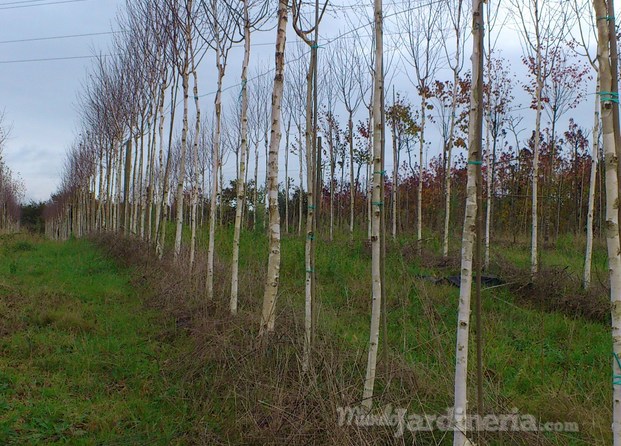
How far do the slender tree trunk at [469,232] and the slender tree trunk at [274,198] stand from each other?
2.34m

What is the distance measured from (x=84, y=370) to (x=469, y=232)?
4.19 m

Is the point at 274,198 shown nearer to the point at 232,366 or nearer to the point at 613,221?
the point at 232,366

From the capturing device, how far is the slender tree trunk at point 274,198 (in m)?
4.64

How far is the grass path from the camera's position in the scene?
3.79m

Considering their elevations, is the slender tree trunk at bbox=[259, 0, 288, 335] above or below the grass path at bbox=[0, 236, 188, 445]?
above

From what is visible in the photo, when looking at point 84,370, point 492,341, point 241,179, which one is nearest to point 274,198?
point 241,179

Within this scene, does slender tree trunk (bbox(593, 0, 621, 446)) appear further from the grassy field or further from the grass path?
the grass path

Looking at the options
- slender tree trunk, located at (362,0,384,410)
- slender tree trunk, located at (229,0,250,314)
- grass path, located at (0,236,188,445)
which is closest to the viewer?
slender tree trunk, located at (362,0,384,410)

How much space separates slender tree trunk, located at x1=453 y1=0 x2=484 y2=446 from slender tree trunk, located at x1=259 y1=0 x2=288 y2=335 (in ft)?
7.66

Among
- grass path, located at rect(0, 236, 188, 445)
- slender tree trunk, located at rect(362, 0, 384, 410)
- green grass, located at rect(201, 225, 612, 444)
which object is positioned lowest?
grass path, located at rect(0, 236, 188, 445)

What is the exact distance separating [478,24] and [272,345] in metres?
2.98

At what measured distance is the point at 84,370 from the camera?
16.5ft

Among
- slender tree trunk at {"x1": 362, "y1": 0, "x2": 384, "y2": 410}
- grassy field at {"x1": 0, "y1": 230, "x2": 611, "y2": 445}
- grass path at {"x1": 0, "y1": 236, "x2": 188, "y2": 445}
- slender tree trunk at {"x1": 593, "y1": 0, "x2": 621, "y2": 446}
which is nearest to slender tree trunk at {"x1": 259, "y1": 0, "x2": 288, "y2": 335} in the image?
grassy field at {"x1": 0, "y1": 230, "x2": 611, "y2": 445}

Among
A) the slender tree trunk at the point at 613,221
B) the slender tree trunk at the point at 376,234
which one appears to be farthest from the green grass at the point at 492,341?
the slender tree trunk at the point at 613,221
